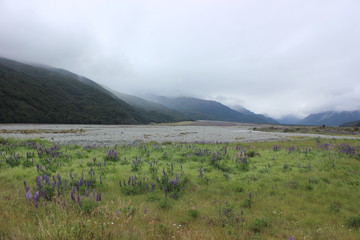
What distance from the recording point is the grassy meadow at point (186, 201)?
4223 mm

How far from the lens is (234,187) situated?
27.8ft

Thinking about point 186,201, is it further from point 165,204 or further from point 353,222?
point 353,222

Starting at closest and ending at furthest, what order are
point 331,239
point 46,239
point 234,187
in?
point 46,239
point 331,239
point 234,187

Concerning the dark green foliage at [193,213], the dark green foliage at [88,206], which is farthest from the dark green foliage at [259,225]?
the dark green foliage at [88,206]

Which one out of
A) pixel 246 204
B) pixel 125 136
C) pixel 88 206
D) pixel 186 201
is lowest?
pixel 125 136

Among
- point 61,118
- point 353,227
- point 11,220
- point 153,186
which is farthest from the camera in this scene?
point 61,118

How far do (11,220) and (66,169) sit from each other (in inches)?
264

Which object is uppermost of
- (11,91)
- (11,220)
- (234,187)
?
(11,91)

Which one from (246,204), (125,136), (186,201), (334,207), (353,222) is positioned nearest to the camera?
(353,222)

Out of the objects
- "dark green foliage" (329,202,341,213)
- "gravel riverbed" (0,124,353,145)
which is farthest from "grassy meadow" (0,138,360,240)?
"gravel riverbed" (0,124,353,145)

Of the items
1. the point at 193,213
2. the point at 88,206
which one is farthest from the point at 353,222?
the point at 88,206

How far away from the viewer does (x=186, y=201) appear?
7.12 m

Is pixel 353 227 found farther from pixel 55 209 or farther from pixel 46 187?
pixel 46 187

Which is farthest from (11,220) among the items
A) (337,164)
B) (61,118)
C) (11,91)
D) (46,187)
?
(11,91)
